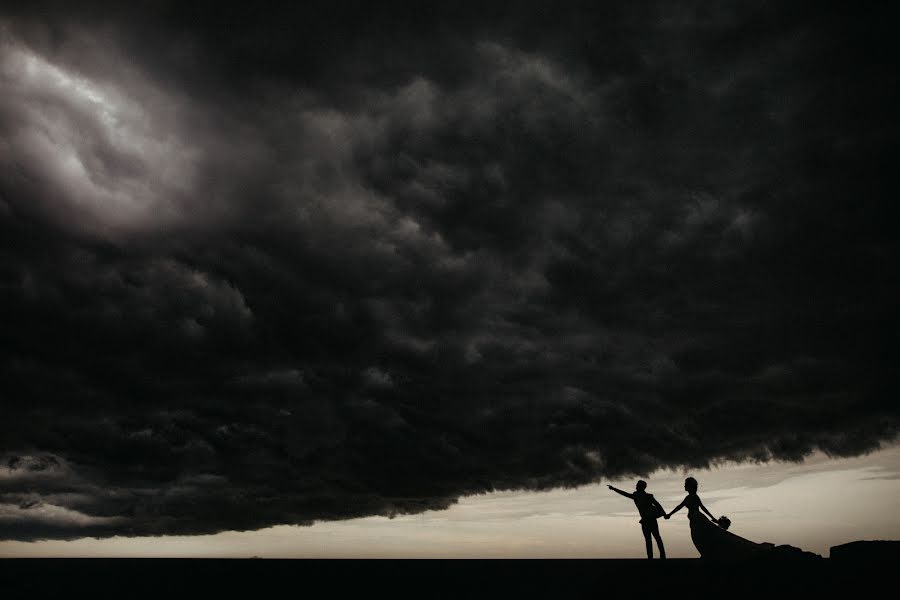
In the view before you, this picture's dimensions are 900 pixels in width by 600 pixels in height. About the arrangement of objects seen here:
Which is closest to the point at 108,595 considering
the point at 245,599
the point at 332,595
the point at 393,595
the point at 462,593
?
the point at 245,599

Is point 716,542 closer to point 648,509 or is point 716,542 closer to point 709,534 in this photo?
point 709,534

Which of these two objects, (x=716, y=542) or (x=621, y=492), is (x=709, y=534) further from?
(x=621, y=492)

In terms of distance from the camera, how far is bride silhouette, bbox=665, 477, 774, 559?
1705 cm

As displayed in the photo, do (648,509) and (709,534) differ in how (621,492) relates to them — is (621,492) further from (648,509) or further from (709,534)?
(709,534)

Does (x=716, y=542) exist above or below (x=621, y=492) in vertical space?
below

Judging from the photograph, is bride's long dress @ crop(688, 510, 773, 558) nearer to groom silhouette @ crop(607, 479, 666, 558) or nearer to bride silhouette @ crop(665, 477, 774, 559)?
bride silhouette @ crop(665, 477, 774, 559)

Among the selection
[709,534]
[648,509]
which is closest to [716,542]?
[709,534]

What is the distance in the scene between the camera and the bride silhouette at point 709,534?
17.0 m

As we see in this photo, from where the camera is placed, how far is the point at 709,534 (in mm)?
17422

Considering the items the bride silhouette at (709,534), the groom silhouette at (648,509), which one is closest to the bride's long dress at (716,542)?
the bride silhouette at (709,534)

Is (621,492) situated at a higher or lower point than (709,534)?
higher

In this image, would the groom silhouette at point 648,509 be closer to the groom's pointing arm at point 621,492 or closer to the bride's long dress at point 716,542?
the groom's pointing arm at point 621,492

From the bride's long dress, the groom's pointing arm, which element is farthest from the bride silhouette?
the groom's pointing arm

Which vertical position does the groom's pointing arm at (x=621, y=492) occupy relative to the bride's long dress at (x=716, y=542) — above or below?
above
